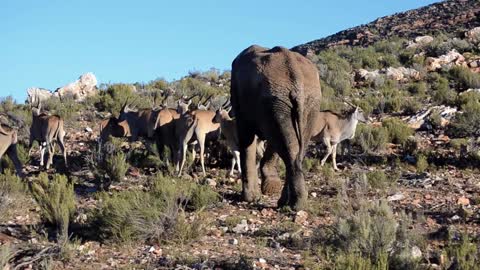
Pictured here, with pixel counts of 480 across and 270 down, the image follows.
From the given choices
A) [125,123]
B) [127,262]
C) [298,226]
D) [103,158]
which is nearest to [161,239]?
[127,262]

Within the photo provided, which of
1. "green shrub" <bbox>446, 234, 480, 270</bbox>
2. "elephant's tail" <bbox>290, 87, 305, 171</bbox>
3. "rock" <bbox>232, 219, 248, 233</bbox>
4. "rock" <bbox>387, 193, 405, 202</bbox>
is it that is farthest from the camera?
"rock" <bbox>387, 193, 405, 202</bbox>

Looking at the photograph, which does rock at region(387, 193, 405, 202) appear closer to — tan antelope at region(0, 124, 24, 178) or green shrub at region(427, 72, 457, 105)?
tan antelope at region(0, 124, 24, 178)

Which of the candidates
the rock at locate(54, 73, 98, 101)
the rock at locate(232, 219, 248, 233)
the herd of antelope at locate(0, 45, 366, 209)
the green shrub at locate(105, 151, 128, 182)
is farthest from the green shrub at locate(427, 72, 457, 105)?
the rock at locate(232, 219, 248, 233)

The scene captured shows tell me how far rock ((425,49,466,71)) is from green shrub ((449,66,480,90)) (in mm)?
2239

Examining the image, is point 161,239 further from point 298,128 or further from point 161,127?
point 161,127

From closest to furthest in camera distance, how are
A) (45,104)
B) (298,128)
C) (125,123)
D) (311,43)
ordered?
(298,128), (125,123), (45,104), (311,43)

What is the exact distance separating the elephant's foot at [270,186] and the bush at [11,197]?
3787 millimetres

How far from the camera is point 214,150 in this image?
15.3 meters

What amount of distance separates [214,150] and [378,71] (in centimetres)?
1494

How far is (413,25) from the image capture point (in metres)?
42.9

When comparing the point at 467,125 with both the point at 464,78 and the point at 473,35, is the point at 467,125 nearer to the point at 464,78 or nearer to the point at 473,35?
the point at 464,78

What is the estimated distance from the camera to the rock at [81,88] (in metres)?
25.8

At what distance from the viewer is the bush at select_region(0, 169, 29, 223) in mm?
9291

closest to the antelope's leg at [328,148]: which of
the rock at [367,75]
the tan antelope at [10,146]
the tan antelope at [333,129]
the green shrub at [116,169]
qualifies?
the tan antelope at [333,129]
